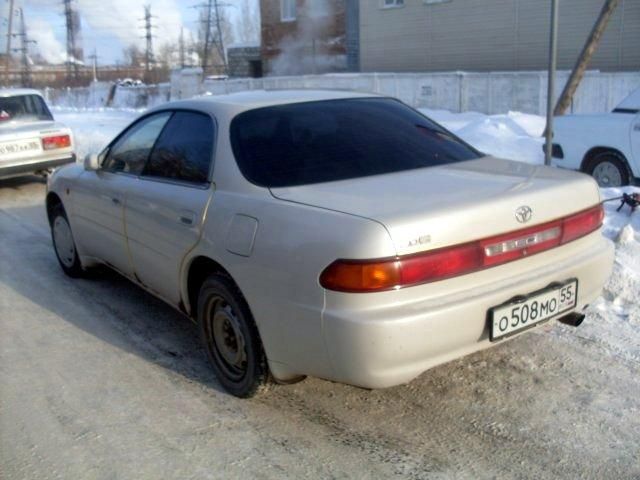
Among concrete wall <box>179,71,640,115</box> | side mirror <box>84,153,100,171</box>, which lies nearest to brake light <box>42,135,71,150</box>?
side mirror <box>84,153,100,171</box>

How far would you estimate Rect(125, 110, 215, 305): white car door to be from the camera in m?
3.80

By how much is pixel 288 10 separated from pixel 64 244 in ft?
→ 95.3

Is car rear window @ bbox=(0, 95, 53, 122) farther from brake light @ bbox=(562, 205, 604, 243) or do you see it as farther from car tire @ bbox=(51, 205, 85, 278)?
brake light @ bbox=(562, 205, 604, 243)

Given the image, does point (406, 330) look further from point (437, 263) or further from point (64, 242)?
point (64, 242)

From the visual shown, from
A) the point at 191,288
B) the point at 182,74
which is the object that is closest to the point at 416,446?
the point at 191,288

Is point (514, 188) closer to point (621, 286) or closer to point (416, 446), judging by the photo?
point (416, 446)

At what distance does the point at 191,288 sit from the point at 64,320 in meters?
1.42

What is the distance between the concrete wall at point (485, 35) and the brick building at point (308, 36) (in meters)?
3.59

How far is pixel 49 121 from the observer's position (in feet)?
35.1

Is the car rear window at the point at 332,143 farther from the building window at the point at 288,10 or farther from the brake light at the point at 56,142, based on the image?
the building window at the point at 288,10

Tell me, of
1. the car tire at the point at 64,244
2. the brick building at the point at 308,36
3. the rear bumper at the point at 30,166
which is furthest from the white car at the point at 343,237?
the brick building at the point at 308,36

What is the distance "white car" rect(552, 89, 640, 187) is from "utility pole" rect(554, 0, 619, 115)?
17.3ft

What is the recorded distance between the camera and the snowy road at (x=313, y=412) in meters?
3.03

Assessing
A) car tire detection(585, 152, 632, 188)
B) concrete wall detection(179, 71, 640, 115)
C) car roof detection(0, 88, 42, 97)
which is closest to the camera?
car tire detection(585, 152, 632, 188)
